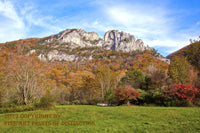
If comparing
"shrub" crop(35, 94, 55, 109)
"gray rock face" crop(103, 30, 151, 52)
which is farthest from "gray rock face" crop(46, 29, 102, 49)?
"shrub" crop(35, 94, 55, 109)

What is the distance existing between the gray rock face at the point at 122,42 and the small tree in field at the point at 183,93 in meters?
130

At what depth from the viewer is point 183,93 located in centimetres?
1538

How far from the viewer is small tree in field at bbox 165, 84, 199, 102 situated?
15102 millimetres

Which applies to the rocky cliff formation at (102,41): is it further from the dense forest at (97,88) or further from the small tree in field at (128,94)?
the small tree in field at (128,94)

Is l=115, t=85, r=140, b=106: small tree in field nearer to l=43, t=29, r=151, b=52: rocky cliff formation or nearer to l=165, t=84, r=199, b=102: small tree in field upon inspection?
l=165, t=84, r=199, b=102: small tree in field

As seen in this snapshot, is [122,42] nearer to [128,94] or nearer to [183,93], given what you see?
[128,94]

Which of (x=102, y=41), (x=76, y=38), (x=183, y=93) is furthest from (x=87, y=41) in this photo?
(x=183, y=93)

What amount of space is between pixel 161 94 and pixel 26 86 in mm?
16813

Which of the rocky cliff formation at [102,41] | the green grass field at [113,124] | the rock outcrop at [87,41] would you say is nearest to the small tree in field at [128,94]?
the green grass field at [113,124]

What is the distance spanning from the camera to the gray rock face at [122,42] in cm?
15035

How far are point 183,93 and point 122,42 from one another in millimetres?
144927

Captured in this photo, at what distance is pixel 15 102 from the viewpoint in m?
16.0

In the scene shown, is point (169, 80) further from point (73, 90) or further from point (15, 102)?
point (15, 102)

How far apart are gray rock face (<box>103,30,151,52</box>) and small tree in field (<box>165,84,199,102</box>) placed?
426 feet
